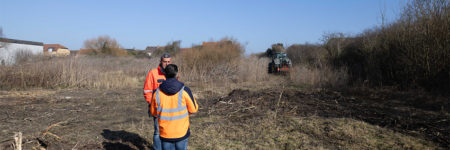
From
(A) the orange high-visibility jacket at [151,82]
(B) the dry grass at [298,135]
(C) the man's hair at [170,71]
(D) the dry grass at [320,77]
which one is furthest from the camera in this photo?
(D) the dry grass at [320,77]

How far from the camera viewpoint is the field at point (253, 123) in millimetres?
4566

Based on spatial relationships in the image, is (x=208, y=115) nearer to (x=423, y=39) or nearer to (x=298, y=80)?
(x=423, y=39)

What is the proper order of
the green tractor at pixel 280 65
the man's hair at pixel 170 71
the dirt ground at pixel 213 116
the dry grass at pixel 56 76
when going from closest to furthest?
1. the man's hair at pixel 170 71
2. the dirt ground at pixel 213 116
3. the dry grass at pixel 56 76
4. the green tractor at pixel 280 65

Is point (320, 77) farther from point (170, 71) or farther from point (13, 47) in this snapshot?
point (13, 47)

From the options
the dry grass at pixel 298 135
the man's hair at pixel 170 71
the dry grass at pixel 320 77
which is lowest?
the dry grass at pixel 298 135

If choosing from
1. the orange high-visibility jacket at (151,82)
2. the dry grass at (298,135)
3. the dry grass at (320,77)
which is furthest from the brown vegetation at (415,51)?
the orange high-visibility jacket at (151,82)

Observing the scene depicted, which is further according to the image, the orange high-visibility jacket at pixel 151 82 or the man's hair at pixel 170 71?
the orange high-visibility jacket at pixel 151 82

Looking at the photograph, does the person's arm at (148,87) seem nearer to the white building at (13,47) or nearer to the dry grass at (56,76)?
the dry grass at (56,76)

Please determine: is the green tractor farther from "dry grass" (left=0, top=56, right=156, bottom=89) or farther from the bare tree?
the bare tree

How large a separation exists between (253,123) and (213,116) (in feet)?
4.17

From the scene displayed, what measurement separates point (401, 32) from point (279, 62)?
32.7 ft

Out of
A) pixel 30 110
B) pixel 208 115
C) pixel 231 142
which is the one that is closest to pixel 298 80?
pixel 208 115

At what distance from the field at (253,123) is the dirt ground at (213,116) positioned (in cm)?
2

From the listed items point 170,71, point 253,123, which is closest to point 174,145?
point 170,71
